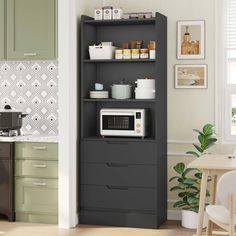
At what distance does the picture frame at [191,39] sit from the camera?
5.89 metres

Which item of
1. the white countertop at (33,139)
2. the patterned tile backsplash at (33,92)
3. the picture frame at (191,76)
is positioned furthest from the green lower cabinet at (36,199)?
the picture frame at (191,76)

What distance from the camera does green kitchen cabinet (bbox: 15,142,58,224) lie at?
5.77 metres

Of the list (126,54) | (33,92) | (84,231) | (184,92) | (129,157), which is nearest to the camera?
(84,231)

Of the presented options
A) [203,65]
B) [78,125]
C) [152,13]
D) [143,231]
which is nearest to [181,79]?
[203,65]

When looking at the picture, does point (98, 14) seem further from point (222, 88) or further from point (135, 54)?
point (222, 88)

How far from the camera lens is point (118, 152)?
568cm

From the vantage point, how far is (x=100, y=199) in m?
5.76

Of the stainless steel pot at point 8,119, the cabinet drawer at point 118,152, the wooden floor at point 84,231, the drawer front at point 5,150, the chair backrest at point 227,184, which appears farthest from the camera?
the stainless steel pot at point 8,119

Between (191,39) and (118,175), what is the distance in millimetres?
1465

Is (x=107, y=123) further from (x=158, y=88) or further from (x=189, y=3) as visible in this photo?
(x=189, y=3)

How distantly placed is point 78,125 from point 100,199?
28.3 inches

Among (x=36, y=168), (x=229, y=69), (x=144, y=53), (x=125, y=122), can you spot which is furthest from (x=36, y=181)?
(x=229, y=69)

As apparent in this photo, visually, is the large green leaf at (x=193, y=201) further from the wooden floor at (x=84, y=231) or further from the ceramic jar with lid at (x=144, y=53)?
the ceramic jar with lid at (x=144, y=53)

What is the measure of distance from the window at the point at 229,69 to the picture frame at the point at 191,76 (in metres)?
0.19
